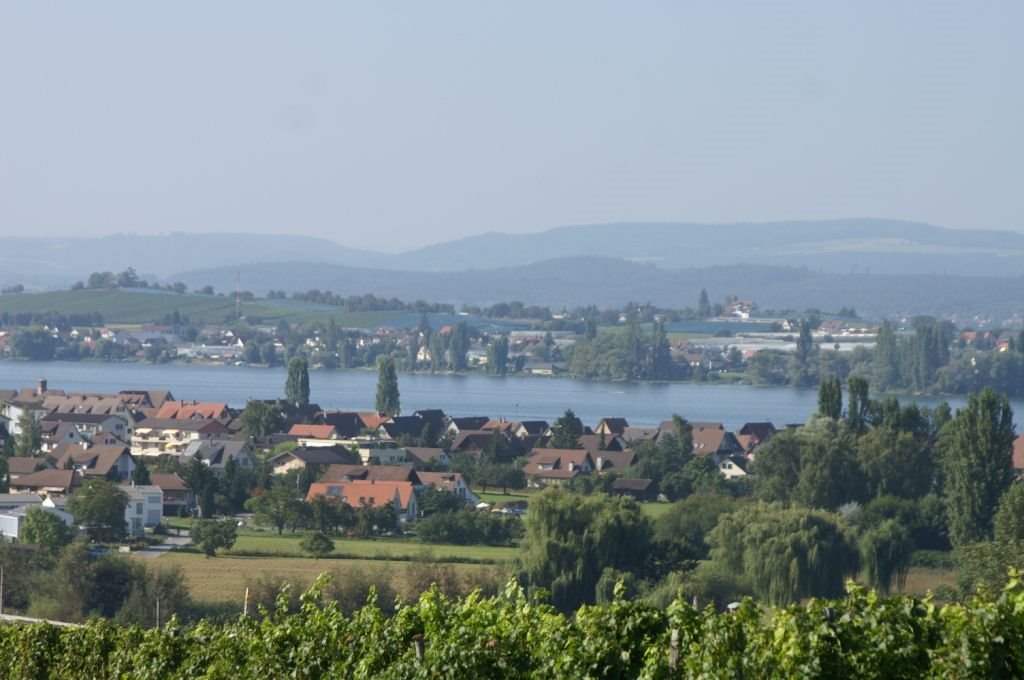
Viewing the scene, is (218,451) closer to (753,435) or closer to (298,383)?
(753,435)

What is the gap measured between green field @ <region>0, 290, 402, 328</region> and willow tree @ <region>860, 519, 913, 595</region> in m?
90.2

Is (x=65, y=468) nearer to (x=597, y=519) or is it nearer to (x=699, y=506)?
(x=699, y=506)

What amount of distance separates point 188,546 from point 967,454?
38.4ft

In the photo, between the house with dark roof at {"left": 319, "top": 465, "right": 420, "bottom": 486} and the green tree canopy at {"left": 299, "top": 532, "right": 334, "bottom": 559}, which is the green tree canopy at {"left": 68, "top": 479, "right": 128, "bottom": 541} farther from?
the house with dark roof at {"left": 319, "top": 465, "right": 420, "bottom": 486}

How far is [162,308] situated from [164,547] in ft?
319

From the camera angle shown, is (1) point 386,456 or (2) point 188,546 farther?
(1) point 386,456

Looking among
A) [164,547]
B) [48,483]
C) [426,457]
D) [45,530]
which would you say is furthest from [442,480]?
[45,530]

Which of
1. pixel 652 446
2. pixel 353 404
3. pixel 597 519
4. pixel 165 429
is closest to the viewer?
pixel 597 519

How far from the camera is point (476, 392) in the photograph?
74938 millimetres

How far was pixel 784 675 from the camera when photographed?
551cm

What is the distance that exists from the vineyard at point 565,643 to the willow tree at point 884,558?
14.5 meters

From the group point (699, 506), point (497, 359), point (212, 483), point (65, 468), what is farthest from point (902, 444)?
point (497, 359)

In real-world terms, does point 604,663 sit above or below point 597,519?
above

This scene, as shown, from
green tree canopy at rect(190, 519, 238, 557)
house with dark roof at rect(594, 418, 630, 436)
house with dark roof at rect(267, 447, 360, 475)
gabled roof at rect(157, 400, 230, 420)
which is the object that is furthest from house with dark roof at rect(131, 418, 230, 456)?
green tree canopy at rect(190, 519, 238, 557)
